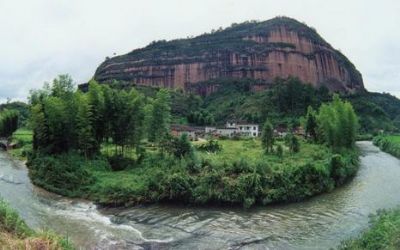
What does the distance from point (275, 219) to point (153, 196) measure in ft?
22.7

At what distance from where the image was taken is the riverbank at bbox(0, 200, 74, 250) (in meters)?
10.0

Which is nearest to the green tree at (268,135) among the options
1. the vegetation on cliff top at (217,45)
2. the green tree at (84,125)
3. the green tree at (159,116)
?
the green tree at (159,116)

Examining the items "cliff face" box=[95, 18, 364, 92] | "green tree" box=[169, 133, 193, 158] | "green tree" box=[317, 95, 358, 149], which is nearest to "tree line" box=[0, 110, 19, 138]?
"green tree" box=[169, 133, 193, 158]

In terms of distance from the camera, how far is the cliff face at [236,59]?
11319 cm

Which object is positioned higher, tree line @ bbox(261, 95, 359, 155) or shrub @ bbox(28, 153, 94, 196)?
tree line @ bbox(261, 95, 359, 155)

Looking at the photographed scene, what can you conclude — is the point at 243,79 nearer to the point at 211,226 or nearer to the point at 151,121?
the point at 151,121

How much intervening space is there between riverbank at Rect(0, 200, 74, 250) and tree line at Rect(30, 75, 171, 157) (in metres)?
17.0

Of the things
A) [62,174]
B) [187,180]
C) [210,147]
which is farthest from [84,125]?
[210,147]

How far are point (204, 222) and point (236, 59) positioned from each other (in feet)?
317

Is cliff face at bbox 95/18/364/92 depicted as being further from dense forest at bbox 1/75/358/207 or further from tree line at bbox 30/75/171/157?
tree line at bbox 30/75/171/157

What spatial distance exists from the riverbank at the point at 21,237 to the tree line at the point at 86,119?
1702 cm

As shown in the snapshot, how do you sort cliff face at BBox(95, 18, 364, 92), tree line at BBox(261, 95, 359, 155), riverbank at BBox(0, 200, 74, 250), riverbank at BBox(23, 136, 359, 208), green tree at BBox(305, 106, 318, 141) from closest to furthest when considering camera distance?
riverbank at BBox(0, 200, 74, 250), riverbank at BBox(23, 136, 359, 208), tree line at BBox(261, 95, 359, 155), green tree at BBox(305, 106, 318, 141), cliff face at BBox(95, 18, 364, 92)

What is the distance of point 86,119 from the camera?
30.4 m

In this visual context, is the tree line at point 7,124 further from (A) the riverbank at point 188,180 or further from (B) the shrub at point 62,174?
(A) the riverbank at point 188,180
